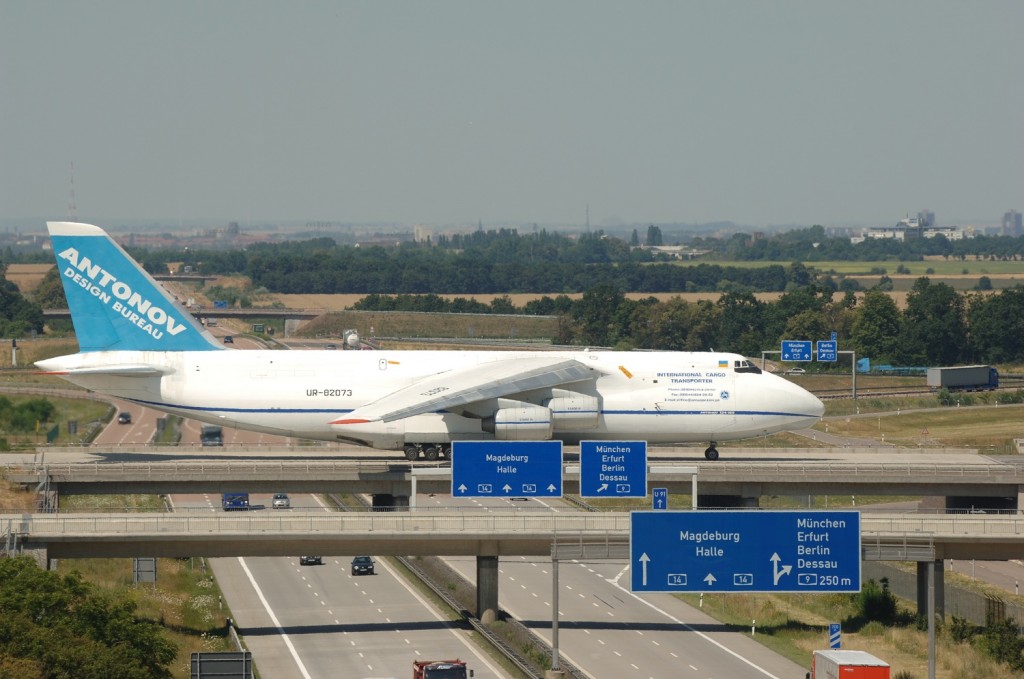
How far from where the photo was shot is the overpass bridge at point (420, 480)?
70.4 meters

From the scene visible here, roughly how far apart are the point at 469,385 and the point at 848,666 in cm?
2735

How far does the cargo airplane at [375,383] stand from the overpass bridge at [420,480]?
211 centimetres

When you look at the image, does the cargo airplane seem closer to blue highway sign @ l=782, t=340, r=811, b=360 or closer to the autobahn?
the autobahn

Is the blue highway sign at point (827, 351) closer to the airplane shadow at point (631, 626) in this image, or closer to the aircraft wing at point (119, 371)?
the airplane shadow at point (631, 626)

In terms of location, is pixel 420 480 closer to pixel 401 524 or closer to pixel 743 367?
pixel 401 524

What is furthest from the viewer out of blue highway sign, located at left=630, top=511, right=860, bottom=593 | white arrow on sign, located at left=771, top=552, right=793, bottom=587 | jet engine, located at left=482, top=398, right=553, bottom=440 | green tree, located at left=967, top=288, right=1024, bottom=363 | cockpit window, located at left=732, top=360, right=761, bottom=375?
green tree, located at left=967, top=288, right=1024, bottom=363

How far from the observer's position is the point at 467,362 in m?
75.4

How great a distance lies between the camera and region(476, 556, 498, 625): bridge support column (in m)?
62.5

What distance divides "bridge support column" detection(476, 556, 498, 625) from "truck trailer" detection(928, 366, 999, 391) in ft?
289

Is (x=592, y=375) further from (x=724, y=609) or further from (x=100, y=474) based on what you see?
(x=100, y=474)

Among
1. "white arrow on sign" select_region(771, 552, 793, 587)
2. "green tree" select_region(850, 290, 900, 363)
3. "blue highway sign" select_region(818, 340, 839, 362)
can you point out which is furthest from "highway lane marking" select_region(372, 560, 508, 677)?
"green tree" select_region(850, 290, 900, 363)

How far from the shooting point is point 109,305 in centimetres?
7412

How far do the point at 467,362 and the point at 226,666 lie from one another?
107ft

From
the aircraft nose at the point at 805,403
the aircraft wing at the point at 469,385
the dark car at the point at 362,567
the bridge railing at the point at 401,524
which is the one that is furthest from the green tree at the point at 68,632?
the aircraft nose at the point at 805,403
